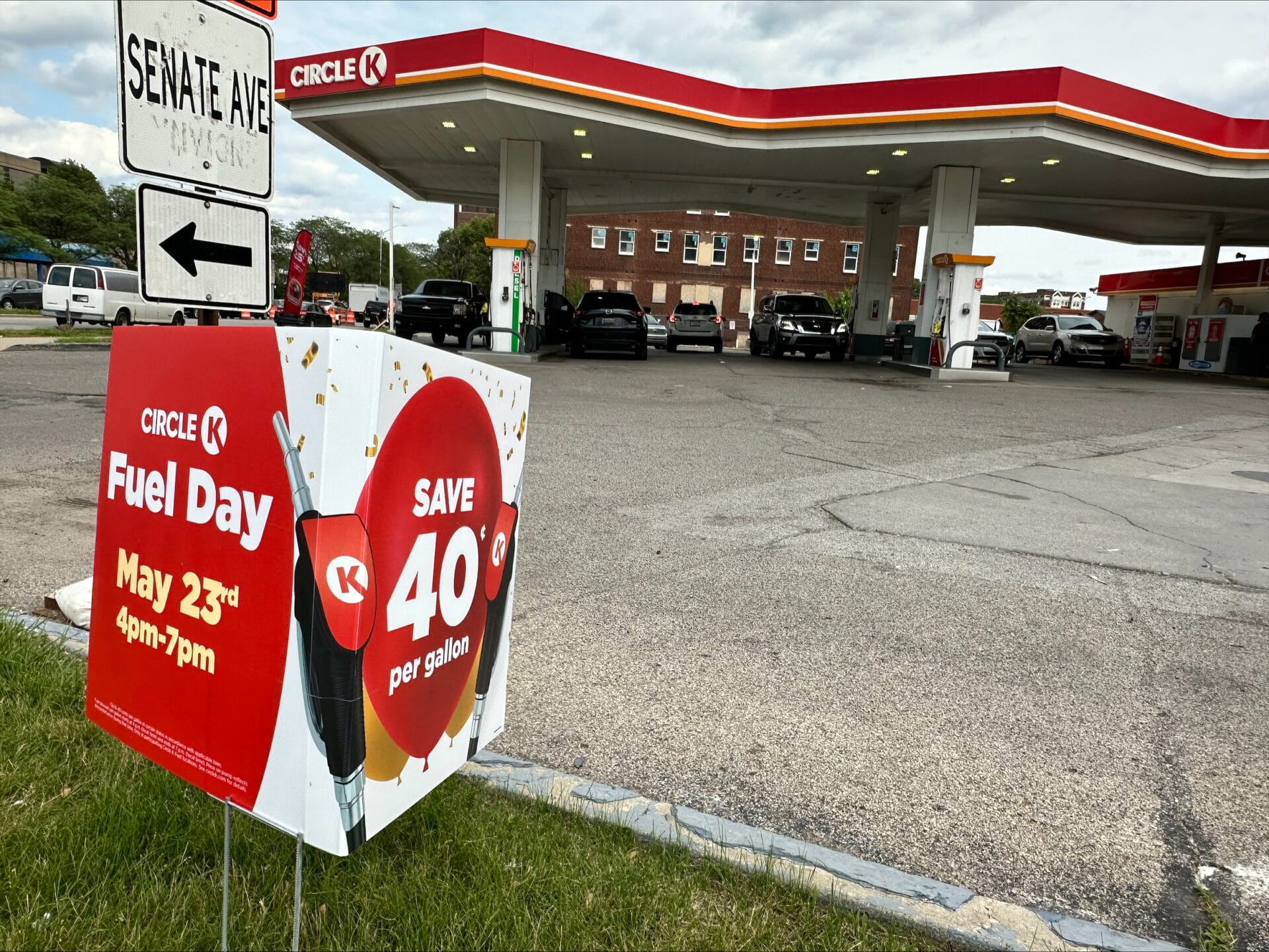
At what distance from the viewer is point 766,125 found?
19.8 meters

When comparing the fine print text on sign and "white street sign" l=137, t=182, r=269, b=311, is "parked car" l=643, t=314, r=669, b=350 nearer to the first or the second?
"white street sign" l=137, t=182, r=269, b=311

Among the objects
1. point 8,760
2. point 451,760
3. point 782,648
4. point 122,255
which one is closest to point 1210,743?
point 782,648

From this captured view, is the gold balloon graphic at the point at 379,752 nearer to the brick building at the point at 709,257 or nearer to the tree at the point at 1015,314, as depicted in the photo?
the brick building at the point at 709,257

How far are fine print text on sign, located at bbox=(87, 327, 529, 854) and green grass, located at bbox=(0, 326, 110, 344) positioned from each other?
20160 mm

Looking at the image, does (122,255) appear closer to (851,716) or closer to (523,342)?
(523,342)

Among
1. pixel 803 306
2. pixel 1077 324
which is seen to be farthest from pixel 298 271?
pixel 1077 324

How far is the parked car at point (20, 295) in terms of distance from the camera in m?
42.4

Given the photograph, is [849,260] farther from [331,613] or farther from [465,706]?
[331,613]

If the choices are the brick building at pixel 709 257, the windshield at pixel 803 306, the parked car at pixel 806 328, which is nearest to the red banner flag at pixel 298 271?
the parked car at pixel 806 328

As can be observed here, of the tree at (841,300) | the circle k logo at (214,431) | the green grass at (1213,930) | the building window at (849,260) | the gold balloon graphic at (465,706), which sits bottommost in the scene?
the green grass at (1213,930)

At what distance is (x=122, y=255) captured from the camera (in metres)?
61.8

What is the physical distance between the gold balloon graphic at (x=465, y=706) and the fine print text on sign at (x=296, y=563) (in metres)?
0.01

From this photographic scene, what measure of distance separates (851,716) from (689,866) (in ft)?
4.26

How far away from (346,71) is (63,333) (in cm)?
1033
